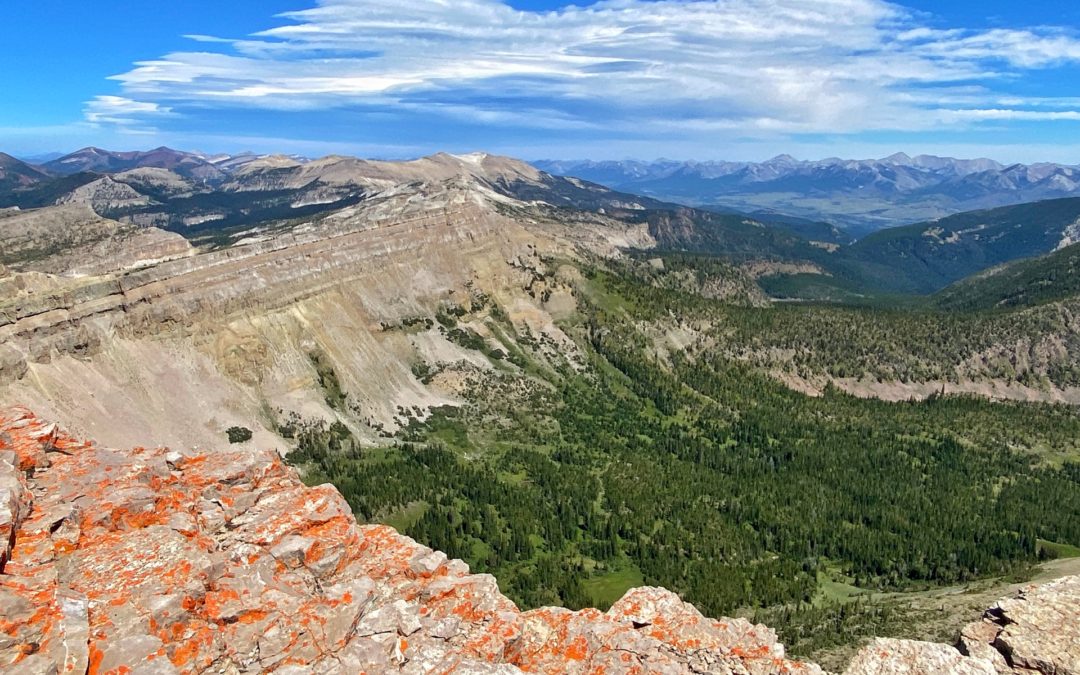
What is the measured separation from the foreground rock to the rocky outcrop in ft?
0.22

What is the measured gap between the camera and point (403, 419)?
146625mm

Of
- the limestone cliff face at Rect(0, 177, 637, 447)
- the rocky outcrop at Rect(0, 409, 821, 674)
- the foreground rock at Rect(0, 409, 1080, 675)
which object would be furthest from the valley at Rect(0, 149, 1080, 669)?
the rocky outcrop at Rect(0, 409, 821, 674)

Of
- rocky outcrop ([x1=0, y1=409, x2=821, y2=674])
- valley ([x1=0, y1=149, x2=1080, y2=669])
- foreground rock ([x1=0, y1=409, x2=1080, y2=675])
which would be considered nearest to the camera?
rocky outcrop ([x1=0, y1=409, x2=821, y2=674])

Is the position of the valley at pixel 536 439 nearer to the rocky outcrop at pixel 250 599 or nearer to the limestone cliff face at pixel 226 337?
the limestone cliff face at pixel 226 337

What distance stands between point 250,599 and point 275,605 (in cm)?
94

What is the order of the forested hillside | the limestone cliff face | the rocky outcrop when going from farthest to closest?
the forested hillside → the limestone cliff face → the rocky outcrop

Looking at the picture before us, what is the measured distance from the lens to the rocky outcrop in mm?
20219

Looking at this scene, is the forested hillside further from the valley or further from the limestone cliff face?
the limestone cliff face

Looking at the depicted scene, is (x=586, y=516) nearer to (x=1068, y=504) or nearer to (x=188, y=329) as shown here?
(x=188, y=329)

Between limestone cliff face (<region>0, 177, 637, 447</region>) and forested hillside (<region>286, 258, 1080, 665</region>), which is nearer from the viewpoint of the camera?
limestone cliff face (<region>0, 177, 637, 447</region>)

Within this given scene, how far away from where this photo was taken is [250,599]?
23.8m

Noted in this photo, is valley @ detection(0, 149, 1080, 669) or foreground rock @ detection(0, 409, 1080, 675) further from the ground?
foreground rock @ detection(0, 409, 1080, 675)

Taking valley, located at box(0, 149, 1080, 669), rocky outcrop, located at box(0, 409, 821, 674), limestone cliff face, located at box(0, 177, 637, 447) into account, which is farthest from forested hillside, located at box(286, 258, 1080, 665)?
rocky outcrop, located at box(0, 409, 821, 674)

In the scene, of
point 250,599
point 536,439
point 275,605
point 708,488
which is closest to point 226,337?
point 536,439
